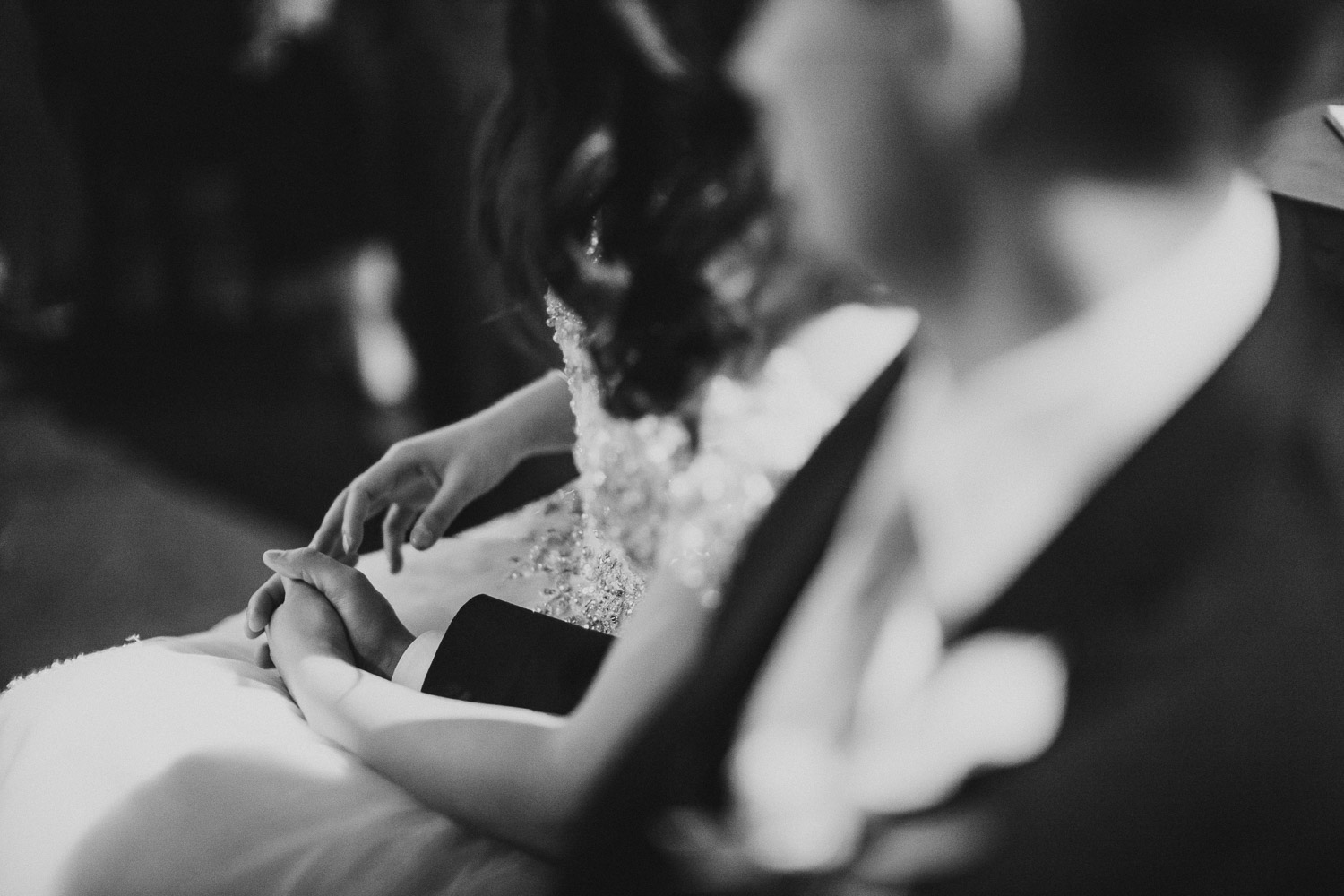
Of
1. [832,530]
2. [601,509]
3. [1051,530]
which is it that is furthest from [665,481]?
[1051,530]

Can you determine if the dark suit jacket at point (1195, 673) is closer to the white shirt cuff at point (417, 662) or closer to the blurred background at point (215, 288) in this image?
the white shirt cuff at point (417, 662)

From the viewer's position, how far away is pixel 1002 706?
0.47 metres

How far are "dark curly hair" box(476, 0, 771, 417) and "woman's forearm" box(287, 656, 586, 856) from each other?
270 millimetres

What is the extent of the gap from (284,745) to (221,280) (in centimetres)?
316

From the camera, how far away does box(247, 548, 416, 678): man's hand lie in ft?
2.60

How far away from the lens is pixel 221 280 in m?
3.49

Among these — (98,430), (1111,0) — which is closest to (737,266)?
(1111,0)

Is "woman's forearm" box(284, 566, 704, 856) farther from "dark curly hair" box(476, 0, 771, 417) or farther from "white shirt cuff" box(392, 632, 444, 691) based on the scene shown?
"dark curly hair" box(476, 0, 771, 417)

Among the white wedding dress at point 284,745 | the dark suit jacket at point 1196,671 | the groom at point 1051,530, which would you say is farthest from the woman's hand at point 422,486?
the dark suit jacket at point 1196,671

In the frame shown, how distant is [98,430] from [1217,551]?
105 inches

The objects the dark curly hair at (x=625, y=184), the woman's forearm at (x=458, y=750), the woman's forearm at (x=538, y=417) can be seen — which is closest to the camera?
the woman's forearm at (x=458, y=750)

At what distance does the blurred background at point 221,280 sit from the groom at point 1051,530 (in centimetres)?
23

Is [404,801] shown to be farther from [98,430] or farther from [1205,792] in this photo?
[98,430]

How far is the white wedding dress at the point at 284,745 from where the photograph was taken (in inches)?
23.1
